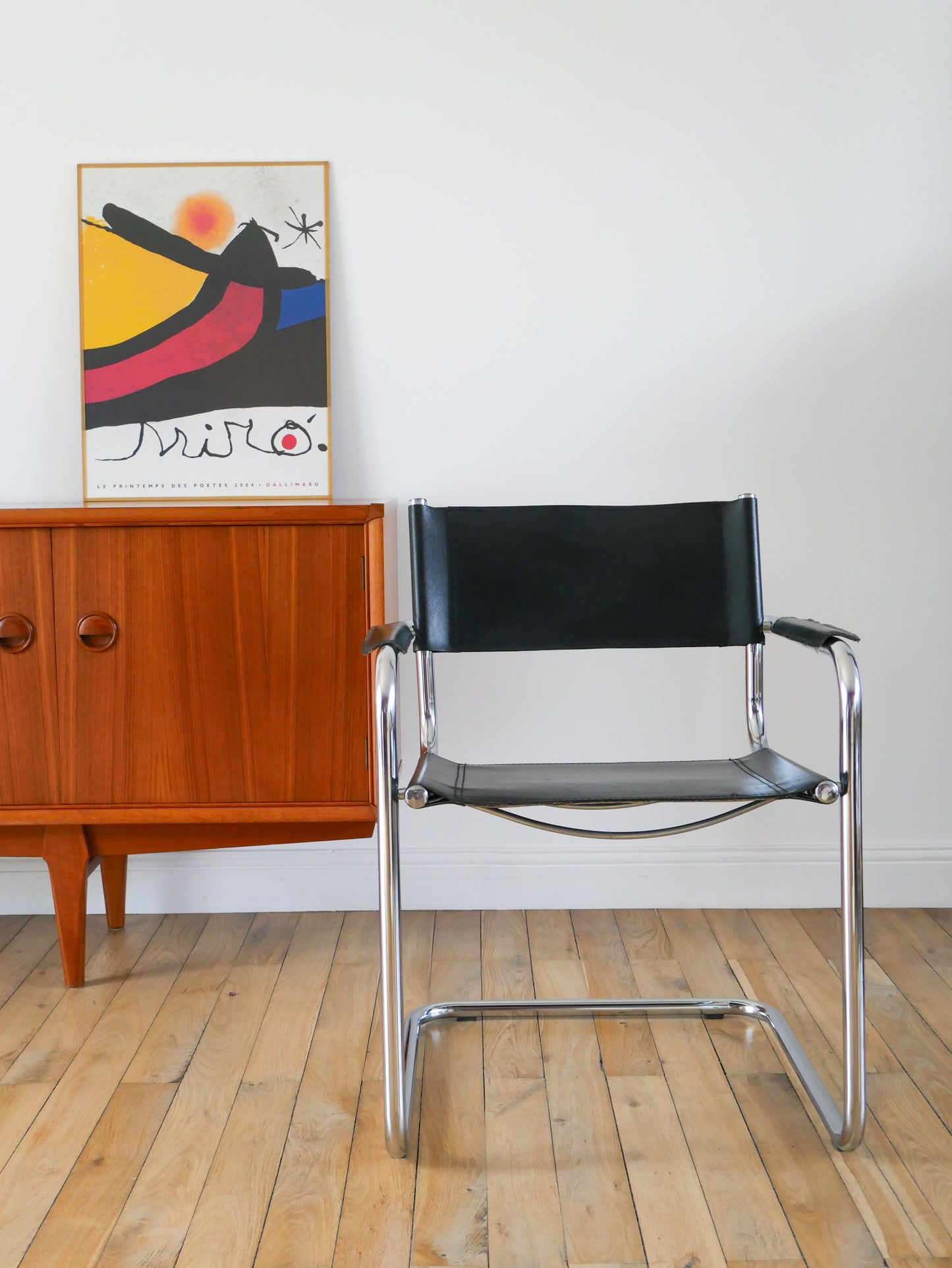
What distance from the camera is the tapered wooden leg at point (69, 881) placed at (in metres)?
1.78

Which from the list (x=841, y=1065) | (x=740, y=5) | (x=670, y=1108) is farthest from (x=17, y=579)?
(x=740, y=5)

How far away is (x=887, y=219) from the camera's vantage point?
205cm

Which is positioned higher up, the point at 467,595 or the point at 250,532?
the point at 250,532

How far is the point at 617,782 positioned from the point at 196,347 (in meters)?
1.27

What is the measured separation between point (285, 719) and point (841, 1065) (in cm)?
100

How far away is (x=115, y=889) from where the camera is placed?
2.05m

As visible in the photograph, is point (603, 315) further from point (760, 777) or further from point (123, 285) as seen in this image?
point (760, 777)

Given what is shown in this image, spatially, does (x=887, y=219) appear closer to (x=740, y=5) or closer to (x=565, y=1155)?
(x=740, y=5)

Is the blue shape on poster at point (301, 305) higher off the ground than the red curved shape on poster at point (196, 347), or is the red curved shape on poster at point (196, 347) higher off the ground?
the blue shape on poster at point (301, 305)

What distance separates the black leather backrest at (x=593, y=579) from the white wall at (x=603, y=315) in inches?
18.5

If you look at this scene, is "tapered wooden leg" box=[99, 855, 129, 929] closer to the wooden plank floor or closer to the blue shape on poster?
the wooden plank floor

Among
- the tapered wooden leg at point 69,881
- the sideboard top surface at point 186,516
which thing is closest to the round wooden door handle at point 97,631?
the sideboard top surface at point 186,516

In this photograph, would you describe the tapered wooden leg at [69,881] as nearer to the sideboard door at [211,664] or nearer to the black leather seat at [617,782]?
the sideboard door at [211,664]

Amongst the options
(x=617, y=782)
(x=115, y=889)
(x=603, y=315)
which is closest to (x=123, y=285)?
(x=603, y=315)
